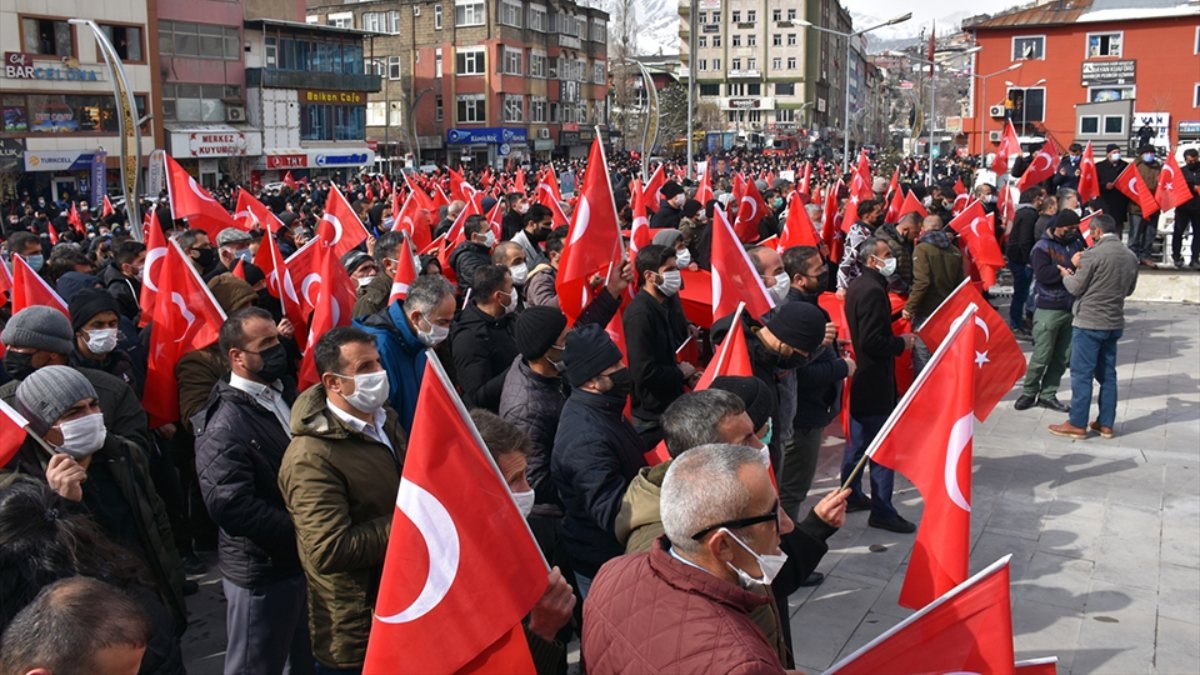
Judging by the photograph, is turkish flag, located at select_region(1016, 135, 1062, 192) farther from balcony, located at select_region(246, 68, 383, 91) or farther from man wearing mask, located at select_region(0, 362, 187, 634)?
balcony, located at select_region(246, 68, 383, 91)

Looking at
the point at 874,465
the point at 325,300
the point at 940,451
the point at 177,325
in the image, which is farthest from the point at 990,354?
the point at 177,325

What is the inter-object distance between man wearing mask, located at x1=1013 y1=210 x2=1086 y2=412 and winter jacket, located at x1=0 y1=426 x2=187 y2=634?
27.2 ft

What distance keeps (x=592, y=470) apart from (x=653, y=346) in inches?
79.3

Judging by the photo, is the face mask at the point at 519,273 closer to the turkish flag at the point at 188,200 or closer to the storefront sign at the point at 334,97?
the turkish flag at the point at 188,200

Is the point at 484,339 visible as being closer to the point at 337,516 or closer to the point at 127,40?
the point at 337,516

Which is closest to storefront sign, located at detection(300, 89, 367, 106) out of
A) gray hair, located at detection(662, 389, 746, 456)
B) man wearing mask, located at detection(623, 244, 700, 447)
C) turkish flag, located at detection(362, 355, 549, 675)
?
man wearing mask, located at detection(623, 244, 700, 447)

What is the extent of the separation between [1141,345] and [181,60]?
44074mm

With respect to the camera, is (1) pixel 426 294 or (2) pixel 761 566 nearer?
(2) pixel 761 566

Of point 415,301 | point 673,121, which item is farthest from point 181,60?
point 415,301

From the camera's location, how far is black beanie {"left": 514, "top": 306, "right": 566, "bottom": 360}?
4.76 meters

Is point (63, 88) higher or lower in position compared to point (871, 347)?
higher

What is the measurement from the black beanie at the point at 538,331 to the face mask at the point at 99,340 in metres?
2.46

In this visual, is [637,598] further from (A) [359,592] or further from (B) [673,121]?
(B) [673,121]

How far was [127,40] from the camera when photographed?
146ft
